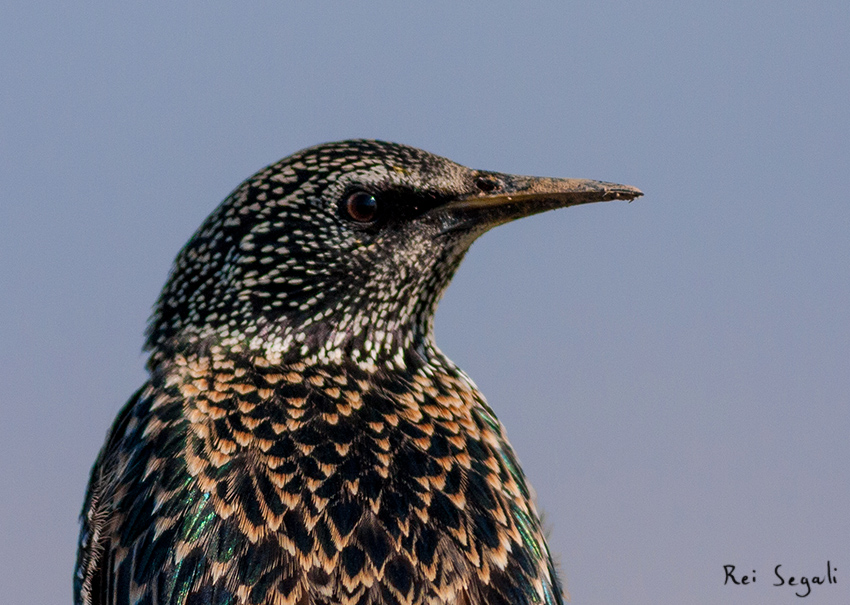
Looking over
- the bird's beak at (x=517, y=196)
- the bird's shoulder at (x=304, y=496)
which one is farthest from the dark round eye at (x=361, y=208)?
the bird's shoulder at (x=304, y=496)

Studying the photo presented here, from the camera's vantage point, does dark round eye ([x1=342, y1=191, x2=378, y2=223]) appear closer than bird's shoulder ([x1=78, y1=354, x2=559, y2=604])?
No

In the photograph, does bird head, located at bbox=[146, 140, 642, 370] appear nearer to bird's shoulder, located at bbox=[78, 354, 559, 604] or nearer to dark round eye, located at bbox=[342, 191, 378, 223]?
dark round eye, located at bbox=[342, 191, 378, 223]

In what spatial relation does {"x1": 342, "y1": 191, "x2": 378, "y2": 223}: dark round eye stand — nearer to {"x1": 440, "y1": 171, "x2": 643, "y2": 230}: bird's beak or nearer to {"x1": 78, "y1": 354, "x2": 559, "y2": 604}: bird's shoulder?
{"x1": 440, "y1": 171, "x2": 643, "y2": 230}: bird's beak

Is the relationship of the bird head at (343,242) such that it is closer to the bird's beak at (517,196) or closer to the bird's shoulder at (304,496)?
the bird's beak at (517,196)

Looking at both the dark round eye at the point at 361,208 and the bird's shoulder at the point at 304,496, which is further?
the dark round eye at the point at 361,208

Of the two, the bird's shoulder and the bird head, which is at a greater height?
the bird head

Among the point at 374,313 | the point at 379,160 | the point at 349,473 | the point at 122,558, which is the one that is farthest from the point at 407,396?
the point at 122,558

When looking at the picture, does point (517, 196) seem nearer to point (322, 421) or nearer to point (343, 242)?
point (343, 242)

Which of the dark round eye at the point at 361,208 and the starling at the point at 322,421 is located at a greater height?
the dark round eye at the point at 361,208

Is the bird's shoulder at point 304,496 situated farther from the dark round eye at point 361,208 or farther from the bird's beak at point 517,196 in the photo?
the bird's beak at point 517,196

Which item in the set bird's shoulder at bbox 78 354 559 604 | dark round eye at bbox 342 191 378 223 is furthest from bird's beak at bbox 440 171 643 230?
bird's shoulder at bbox 78 354 559 604
